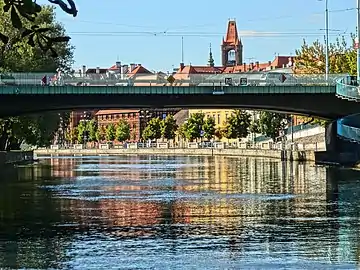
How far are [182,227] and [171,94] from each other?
146 feet

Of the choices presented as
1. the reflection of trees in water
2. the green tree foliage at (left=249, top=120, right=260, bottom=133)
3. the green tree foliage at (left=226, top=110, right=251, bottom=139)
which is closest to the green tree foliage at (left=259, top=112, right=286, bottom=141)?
the green tree foliage at (left=249, top=120, right=260, bottom=133)

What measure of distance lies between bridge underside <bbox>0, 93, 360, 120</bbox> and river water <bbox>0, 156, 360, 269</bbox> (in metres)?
21.4

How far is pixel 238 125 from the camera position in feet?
555

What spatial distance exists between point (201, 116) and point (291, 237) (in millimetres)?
165739

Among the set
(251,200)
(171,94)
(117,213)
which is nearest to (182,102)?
(171,94)

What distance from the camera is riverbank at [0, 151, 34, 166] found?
84.3 m

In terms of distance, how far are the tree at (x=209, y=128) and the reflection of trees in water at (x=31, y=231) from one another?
13575 centimetres

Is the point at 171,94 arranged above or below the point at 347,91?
below

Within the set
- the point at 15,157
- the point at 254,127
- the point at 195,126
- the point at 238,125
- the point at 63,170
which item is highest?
the point at 195,126

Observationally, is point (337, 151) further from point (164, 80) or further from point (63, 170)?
point (63, 170)

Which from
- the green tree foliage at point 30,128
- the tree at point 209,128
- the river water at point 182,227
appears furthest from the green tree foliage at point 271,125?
the river water at point 182,227

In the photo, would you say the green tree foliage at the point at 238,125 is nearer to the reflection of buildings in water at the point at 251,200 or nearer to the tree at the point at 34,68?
the tree at the point at 34,68

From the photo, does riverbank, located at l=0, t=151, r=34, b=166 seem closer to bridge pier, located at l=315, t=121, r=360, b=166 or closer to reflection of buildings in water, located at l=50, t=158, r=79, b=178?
reflection of buildings in water, located at l=50, t=158, r=79, b=178

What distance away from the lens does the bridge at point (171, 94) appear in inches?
2793
